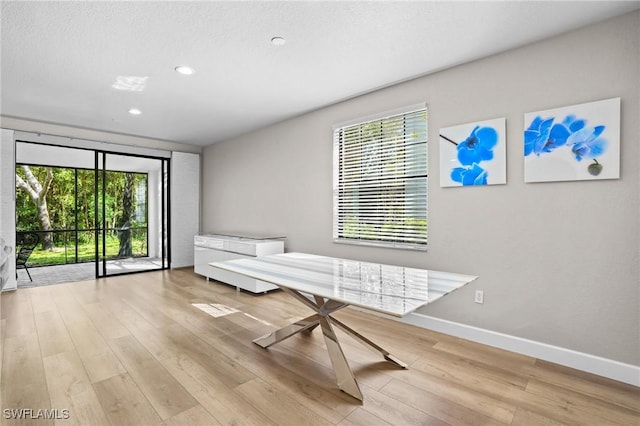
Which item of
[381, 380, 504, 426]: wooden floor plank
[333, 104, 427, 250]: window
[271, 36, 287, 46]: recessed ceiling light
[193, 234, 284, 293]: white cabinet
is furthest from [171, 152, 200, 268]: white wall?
[381, 380, 504, 426]: wooden floor plank

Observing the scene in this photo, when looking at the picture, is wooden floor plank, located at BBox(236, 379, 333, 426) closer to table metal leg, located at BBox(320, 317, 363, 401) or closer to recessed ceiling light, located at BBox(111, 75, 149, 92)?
table metal leg, located at BBox(320, 317, 363, 401)

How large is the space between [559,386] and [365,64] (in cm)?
299

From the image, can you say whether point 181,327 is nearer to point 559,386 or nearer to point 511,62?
point 559,386

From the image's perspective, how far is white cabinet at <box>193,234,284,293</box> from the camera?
434cm

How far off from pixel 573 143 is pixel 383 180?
67.2 inches

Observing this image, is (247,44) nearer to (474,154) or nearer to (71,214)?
(474,154)

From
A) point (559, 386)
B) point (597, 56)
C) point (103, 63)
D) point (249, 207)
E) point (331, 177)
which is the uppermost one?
point (103, 63)

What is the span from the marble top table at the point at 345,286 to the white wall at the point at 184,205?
4.05 metres

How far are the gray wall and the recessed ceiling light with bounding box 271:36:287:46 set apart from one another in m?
1.43

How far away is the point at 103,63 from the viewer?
2.81m

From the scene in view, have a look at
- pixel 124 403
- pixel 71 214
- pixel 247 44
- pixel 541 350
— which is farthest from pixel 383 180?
pixel 71 214

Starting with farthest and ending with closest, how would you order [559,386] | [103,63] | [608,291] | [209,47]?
[103,63], [209,47], [608,291], [559,386]

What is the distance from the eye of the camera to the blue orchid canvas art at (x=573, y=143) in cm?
216

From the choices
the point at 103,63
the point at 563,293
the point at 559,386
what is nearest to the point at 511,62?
the point at 563,293
